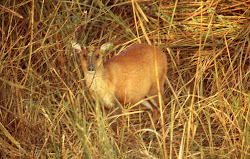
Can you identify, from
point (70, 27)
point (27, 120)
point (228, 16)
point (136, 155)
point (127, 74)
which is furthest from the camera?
point (228, 16)

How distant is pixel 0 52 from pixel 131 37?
230 centimetres

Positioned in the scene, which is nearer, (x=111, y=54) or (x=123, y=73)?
(x=123, y=73)

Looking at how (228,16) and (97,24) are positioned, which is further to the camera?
(97,24)

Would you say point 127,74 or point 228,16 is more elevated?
point 228,16

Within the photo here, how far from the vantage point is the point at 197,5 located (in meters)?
6.36

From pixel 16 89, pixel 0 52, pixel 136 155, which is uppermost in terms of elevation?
pixel 0 52

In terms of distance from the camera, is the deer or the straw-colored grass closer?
the straw-colored grass

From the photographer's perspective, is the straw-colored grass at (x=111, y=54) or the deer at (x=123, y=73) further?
the deer at (x=123, y=73)

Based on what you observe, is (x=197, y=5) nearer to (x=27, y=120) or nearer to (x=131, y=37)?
(x=131, y=37)

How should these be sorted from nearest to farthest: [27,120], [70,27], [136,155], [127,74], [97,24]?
[136,155] → [27,120] → [70,27] → [127,74] → [97,24]

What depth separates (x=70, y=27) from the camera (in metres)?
5.06

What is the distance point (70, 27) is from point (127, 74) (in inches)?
39.0

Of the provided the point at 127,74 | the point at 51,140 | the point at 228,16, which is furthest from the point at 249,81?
the point at 51,140

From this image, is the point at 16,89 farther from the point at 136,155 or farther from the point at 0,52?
the point at 136,155
